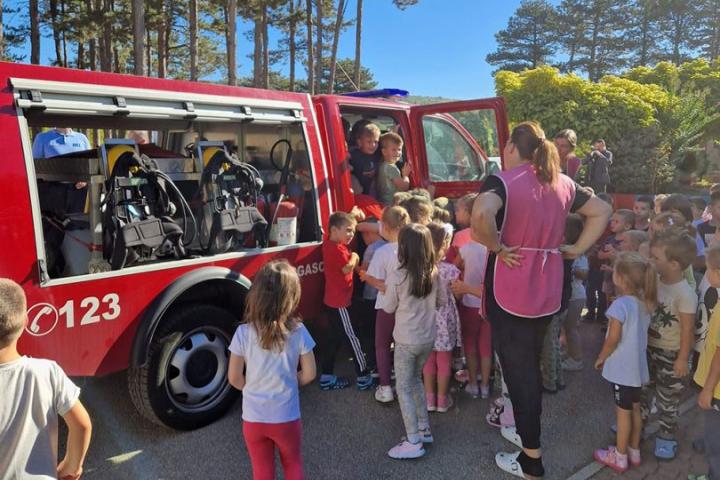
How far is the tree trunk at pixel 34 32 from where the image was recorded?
1989cm

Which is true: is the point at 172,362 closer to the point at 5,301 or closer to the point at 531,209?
the point at 5,301

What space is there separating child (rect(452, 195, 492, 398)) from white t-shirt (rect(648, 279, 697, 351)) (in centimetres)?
106

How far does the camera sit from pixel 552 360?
4059 millimetres

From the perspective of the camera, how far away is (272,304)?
7.61ft

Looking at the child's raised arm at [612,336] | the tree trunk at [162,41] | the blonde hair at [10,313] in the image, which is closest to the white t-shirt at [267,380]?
the blonde hair at [10,313]

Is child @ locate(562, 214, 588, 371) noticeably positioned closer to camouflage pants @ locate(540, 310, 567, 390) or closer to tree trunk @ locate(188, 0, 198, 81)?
camouflage pants @ locate(540, 310, 567, 390)

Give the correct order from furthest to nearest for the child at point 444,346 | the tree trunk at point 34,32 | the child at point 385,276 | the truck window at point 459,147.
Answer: the tree trunk at point 34,32 → the truck window at point 459,147 → the child at point 444,346 → the child at point 385,276

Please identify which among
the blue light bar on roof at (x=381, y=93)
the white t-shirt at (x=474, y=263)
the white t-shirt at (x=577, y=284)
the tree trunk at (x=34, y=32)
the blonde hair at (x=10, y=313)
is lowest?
the white t-shirt at (x=577, y=284)

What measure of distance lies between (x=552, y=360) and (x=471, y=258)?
3.44 ft

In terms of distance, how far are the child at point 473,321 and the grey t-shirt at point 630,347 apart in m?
0.93

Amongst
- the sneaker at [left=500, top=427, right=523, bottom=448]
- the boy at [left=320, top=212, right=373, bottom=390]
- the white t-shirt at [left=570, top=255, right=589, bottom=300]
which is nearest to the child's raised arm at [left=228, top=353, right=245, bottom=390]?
the boy at [left=320, top=212, right=373, bottom=390]

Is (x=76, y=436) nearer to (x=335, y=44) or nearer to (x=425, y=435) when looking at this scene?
(x=425, y=435)

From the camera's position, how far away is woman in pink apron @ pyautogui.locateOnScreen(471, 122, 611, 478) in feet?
9.05

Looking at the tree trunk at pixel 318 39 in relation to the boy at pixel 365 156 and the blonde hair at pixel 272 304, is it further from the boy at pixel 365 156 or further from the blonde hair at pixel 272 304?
the blonde hair at pixel 272 304
